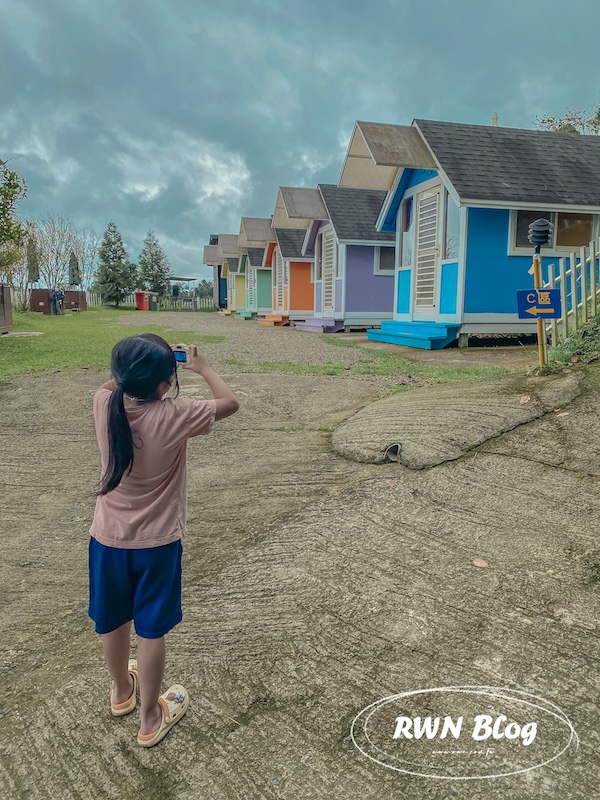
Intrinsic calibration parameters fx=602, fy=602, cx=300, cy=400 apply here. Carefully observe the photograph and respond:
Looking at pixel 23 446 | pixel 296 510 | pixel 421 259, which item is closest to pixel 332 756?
pixel 296 510

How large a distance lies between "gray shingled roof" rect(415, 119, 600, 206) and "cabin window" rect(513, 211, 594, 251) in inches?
15.2

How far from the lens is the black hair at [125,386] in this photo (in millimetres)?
1893

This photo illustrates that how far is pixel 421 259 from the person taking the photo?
12969 millimetres

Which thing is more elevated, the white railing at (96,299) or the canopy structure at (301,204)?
the canopy structure at (301,204)

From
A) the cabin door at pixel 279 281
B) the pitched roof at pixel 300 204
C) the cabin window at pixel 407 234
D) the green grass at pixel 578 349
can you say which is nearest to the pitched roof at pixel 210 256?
the cabin door at pixel 279 281

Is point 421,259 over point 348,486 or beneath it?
over

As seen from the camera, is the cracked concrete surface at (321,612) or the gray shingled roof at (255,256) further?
the gray shingled roof at (255,256)

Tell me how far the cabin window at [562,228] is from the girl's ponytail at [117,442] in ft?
36.6

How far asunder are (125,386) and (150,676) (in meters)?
0.93

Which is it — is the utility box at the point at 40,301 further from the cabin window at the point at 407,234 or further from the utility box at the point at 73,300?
the cabin window at the point at 407,234

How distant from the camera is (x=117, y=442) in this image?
1893 millimetres

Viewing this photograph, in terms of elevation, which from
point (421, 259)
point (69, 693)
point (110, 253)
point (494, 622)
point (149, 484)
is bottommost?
point (69, 693)

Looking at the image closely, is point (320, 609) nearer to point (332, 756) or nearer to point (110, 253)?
point (332, 756)

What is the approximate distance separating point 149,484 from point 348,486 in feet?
6.56
